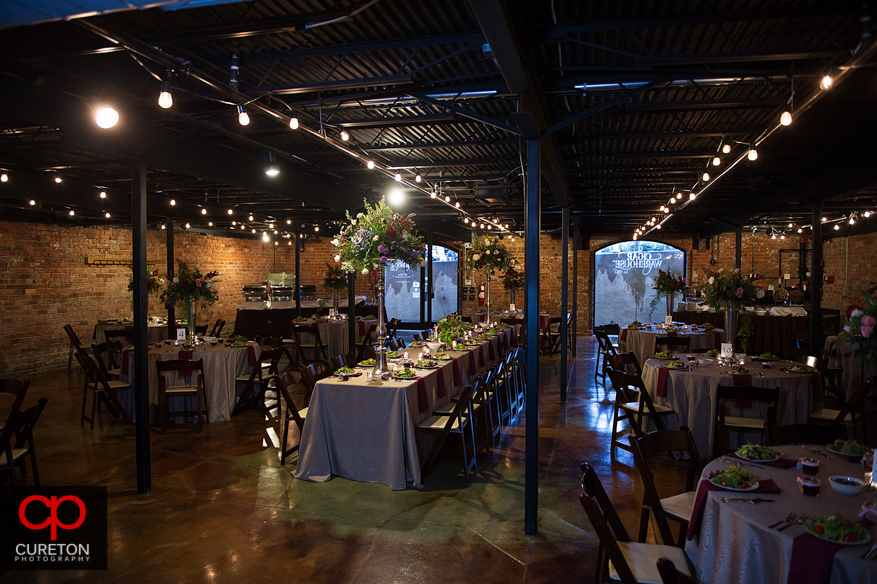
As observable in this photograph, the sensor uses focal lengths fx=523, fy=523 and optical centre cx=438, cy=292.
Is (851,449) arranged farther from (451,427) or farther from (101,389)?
(101,389)

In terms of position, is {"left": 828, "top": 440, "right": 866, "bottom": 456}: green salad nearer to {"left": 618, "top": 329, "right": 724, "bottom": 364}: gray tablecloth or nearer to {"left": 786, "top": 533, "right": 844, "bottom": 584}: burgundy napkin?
{"left": 786, "top": 533, "right": 844, "bottom": 584}: burgundy napkin

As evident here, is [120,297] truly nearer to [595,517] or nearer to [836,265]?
[595,517]

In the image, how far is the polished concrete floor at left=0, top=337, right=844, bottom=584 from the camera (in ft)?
11.0

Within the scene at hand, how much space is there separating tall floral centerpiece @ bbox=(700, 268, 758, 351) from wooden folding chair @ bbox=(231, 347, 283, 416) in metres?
5.52

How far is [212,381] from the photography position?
6.93 metres

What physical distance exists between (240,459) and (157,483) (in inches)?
32.7

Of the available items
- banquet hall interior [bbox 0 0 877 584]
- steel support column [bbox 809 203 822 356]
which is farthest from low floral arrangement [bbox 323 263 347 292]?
steel support column [bbox 809 203 822 356]

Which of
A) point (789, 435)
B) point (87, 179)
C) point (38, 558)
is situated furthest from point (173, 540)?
point (87, 179)

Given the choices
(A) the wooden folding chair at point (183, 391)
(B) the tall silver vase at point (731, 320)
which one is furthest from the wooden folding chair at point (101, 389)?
(B) the tall silver vase at point (731, 320)

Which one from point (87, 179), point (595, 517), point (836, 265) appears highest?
point (87, 179)

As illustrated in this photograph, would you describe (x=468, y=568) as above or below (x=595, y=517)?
below

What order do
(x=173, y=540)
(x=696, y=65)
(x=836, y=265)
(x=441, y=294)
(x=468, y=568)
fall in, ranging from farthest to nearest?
(x=441, y=294), (x=836, y=265), (x=696, y=65), (x=173, y=540), (x=468, y=568)

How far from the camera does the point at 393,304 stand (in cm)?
1984

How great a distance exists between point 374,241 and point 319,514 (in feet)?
8.27
